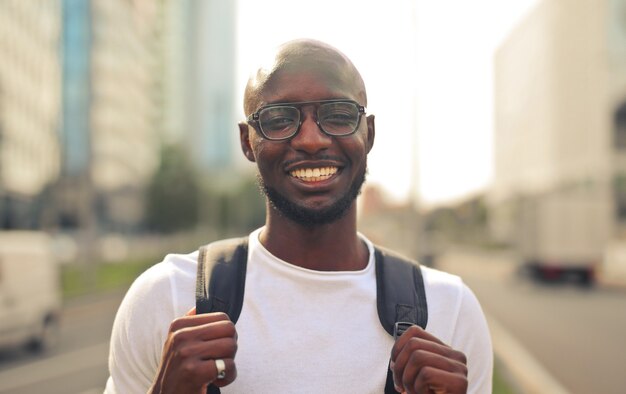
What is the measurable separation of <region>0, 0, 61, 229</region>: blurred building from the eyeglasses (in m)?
42.9

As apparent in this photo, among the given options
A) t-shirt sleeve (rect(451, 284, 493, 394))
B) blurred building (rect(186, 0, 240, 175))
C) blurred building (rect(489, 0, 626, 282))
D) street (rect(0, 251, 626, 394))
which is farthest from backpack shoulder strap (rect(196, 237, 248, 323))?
blurred building (rect(186, 0, 240, 175))

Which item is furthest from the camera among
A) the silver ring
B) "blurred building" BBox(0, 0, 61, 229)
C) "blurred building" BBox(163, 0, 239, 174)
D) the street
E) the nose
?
"blurred building" BBox(163, 0, 239, 174)

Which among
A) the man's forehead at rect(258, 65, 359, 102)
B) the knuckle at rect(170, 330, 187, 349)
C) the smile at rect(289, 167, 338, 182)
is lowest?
the knuckle at rect(170, 330, 187, 349)

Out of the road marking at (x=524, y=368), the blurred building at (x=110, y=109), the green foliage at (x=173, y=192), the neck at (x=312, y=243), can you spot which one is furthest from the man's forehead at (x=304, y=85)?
the blurred building at (x=110, y=109)

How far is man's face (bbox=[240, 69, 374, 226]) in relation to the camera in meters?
2.13

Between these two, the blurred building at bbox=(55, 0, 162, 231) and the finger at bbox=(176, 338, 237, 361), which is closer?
the finger at bbox=(176, 338, 237, 361)

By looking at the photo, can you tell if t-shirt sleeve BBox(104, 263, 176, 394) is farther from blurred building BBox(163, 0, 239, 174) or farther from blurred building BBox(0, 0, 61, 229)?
blurred building BBox(163, 0, 239, 174)

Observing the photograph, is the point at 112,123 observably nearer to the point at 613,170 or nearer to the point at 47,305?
→ the point at 613,170

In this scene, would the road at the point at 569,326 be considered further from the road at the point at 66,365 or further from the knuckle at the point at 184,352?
the knuckle at the point at 184,352

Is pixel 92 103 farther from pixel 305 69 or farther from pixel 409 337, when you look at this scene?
pixel 409 337

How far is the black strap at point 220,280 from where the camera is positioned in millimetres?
2010

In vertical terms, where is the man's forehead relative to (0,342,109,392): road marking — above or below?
above

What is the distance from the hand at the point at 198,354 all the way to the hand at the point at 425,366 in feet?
1.19

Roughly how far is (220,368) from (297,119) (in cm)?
68
